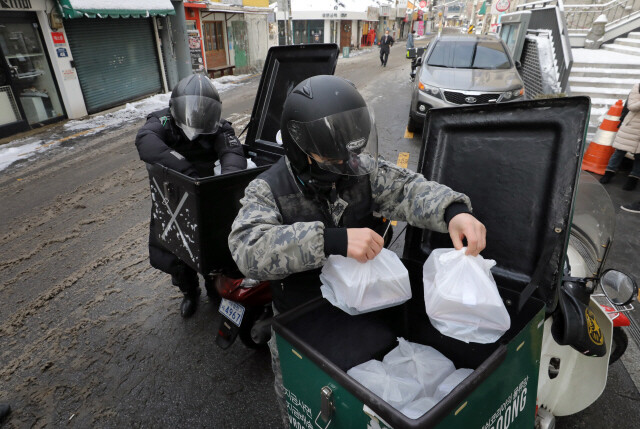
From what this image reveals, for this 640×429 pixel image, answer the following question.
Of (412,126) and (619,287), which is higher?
(619,287)

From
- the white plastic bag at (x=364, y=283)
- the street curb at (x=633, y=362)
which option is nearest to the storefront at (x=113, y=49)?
the white plastic bag at (x=364, y=283)

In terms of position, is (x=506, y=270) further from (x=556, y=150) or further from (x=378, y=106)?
(x=378, y=106)

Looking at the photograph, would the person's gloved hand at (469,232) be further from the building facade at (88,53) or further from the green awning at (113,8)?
the green awning at (113,8)

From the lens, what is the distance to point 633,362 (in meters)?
2.64

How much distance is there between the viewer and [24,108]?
9250 millimetres

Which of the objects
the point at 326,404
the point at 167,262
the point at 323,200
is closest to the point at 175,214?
the point at 167,262

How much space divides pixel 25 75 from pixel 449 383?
1180 cm

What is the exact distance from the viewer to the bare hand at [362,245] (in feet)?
4.20

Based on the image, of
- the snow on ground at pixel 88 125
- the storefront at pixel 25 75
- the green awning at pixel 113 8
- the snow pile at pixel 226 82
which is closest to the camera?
the snow on ground at pixel 88 125

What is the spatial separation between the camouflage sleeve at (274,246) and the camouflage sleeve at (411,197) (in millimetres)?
580

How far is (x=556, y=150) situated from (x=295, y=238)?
1.20 metres

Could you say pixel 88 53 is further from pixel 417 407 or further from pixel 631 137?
pixel 417 407

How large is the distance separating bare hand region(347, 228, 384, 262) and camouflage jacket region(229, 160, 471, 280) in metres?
0.10

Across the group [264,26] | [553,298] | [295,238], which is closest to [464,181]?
[553,298]
